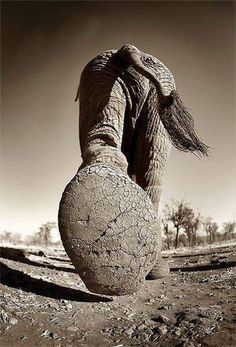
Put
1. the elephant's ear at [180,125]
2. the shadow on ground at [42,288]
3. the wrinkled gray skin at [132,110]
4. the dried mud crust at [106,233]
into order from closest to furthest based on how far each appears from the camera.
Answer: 1. the dried mud crust at [106,233]
2. the shadow on ground at [42,288]
3. the elephant's ear at [180,125]
4. the wrinkled gray skin at [132,110]

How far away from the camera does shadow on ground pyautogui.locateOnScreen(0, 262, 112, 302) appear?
8.45 ft

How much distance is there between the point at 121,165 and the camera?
8.65 feet

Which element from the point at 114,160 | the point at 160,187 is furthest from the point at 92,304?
the point at 160,187

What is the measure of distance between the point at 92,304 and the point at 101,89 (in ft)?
5.56

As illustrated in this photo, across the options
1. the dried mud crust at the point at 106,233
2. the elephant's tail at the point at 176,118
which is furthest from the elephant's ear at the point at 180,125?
the dried mud crust at the point at 106,233

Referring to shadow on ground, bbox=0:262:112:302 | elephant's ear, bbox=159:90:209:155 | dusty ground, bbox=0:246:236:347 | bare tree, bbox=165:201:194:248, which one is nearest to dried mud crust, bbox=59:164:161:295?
dusty ground, bbox=0:246:236:347

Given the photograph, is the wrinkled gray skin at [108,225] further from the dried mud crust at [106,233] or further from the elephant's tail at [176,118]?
the elephant's tail at [176,118]

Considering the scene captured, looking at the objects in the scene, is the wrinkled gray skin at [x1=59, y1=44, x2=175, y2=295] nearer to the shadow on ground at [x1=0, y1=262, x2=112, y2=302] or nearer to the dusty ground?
the dusty ground

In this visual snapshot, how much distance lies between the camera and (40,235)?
24.9 m

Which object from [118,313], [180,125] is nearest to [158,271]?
[118,313]

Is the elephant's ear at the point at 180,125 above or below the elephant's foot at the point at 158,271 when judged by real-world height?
above

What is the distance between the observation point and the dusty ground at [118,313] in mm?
1828

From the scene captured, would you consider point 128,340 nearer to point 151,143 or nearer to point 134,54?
point 151,143

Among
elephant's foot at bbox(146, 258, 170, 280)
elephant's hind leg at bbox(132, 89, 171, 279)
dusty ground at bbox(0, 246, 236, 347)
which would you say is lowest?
dusty ground at bbox(0, 246, 236, 347)
